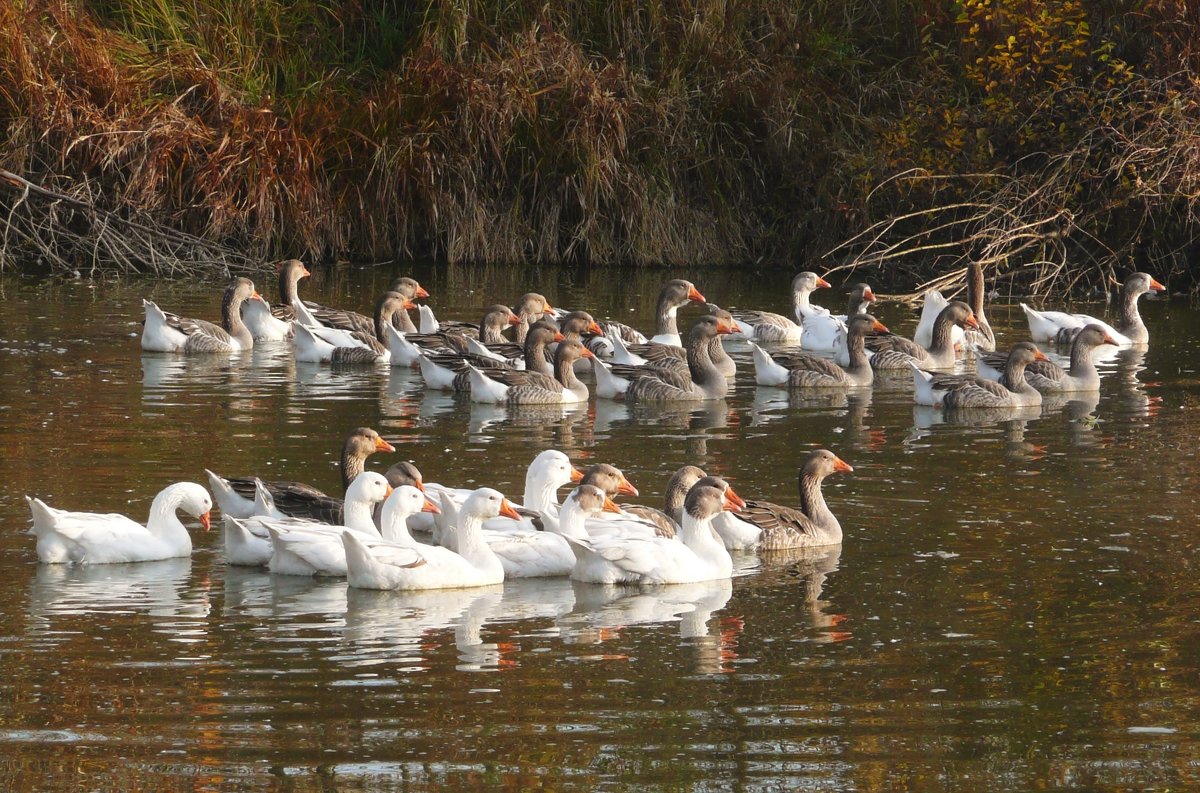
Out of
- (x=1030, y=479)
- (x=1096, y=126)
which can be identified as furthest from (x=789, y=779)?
(x=1096, y=126)

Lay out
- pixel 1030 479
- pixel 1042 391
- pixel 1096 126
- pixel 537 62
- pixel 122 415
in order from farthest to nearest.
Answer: pixel 537 62
pixel 1096 126
pixel 1042 391
pixel 122 415
pixel 1030 479

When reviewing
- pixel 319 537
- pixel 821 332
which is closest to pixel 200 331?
pixel 821 332

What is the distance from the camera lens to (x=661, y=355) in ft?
64.1

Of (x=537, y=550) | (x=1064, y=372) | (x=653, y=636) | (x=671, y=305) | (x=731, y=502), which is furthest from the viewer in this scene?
(x=671, y=305)

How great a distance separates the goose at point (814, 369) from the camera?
61.5ft

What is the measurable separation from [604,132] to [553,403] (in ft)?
43.6

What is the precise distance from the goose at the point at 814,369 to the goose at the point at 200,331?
5941 millimetres

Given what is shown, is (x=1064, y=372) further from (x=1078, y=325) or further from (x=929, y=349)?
(x=1078, y=325)

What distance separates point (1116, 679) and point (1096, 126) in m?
18.7

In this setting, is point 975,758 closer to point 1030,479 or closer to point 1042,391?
point 1030,479

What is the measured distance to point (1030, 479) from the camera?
1372 cm

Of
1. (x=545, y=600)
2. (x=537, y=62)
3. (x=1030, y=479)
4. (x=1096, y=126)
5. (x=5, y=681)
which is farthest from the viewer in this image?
(x=537, y=62)

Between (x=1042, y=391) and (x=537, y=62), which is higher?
(x=537, y=62)

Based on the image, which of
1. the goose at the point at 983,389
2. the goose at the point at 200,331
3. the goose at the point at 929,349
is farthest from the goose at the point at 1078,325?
the goose at the point at 200,331
